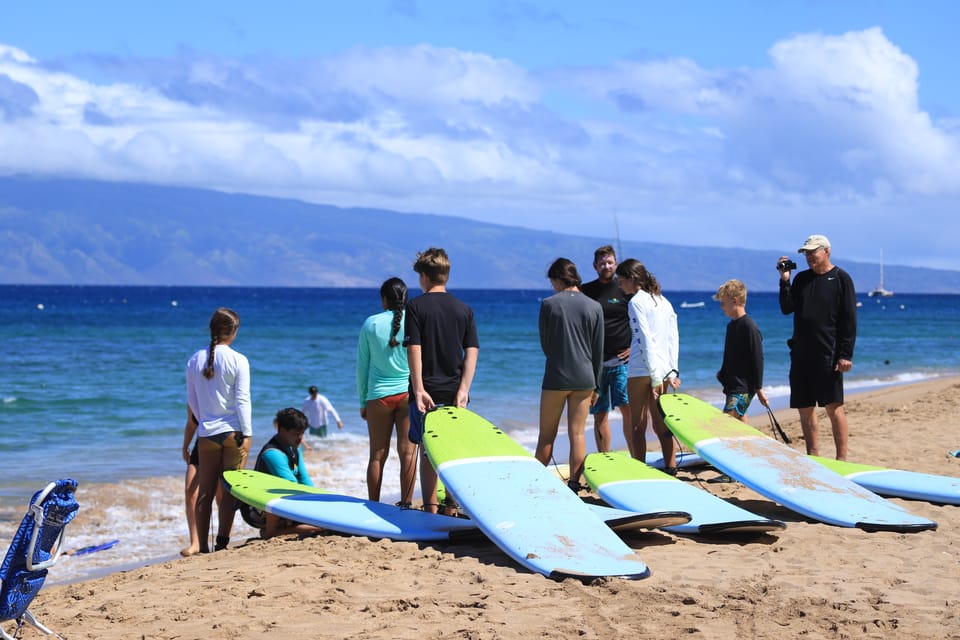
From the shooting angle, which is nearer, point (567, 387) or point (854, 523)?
point (854, 523)

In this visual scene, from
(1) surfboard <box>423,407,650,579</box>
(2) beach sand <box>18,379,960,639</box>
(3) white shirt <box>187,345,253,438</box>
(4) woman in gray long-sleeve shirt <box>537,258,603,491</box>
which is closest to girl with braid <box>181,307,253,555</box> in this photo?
(3) white shirt <box>187,345,253,438</box>

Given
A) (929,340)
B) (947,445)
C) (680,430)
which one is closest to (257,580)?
(680,430)

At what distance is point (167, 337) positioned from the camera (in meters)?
39.7

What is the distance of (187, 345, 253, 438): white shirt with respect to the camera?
5.96m

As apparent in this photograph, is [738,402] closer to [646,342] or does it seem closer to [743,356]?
[743,356]

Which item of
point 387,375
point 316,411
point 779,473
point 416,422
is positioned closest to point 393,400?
point 387,375

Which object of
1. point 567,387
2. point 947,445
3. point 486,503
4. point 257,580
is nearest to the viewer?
point 257,580

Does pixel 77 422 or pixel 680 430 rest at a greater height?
pixel 680 430

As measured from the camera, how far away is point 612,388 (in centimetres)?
737

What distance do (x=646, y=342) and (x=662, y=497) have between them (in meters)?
1.14

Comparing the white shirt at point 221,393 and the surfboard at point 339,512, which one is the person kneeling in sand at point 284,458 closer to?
the surfboard at point 339,512

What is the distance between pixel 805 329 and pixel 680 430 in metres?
1.19

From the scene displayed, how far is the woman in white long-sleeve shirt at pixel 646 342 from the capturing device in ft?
23.2

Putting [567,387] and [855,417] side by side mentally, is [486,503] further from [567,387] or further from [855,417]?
[855,417]
